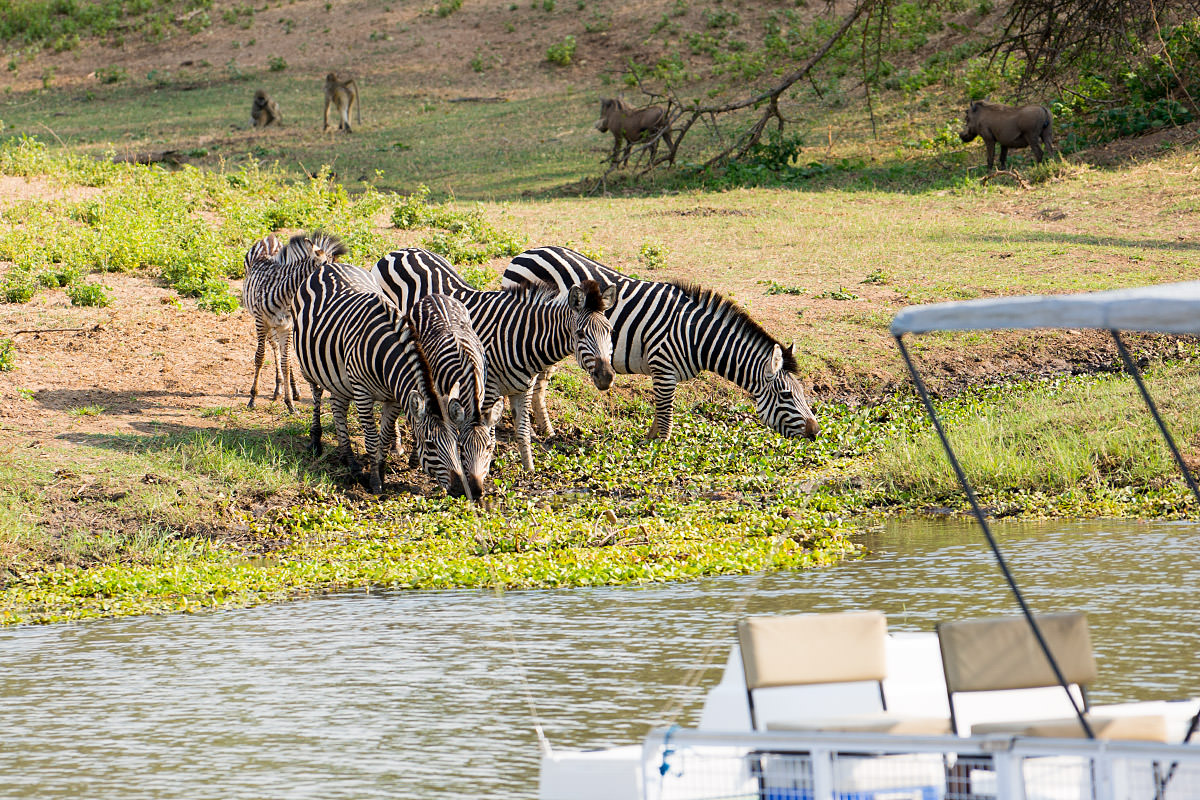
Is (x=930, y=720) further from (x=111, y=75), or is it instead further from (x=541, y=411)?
(x=111, y=75)

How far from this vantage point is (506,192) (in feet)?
83.7

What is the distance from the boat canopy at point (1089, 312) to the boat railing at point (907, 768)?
53.3 inches

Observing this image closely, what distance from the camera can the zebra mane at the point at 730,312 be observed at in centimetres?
1342

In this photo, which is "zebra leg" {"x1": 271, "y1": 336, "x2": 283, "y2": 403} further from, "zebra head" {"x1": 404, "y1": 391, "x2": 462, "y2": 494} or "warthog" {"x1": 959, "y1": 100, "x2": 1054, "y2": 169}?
"warthog" {"x1": 959, "y1": 100, "x2": 1054, "y2": 169}

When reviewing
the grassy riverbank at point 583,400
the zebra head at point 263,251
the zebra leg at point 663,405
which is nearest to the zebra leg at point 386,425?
the grassy riverbank at point 583,400

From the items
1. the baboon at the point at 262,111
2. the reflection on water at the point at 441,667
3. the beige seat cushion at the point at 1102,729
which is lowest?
the reflection on water at the point at 441,667

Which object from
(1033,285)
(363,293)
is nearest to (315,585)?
(363,293)

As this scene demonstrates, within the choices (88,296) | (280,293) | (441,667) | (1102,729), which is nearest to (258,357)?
(280,293)

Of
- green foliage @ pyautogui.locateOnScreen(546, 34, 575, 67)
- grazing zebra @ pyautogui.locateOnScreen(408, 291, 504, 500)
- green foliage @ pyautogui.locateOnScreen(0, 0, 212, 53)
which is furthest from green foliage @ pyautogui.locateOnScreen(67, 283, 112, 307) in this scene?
green foliage @ pyautogui.locateOnScreen(0, 0, 212, 53)

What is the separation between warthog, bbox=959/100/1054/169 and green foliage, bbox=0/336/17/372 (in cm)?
1791

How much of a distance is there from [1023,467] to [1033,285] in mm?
6177

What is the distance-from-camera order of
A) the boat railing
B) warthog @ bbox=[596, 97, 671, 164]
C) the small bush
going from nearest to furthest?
the boat railing → the small bush → warthog @ bbox=[596, 97, 671, 164]

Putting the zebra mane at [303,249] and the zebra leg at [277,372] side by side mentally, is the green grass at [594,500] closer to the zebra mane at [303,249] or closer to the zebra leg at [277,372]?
the zebra leg at [277,372]

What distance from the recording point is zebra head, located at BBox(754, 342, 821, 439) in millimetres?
13242
